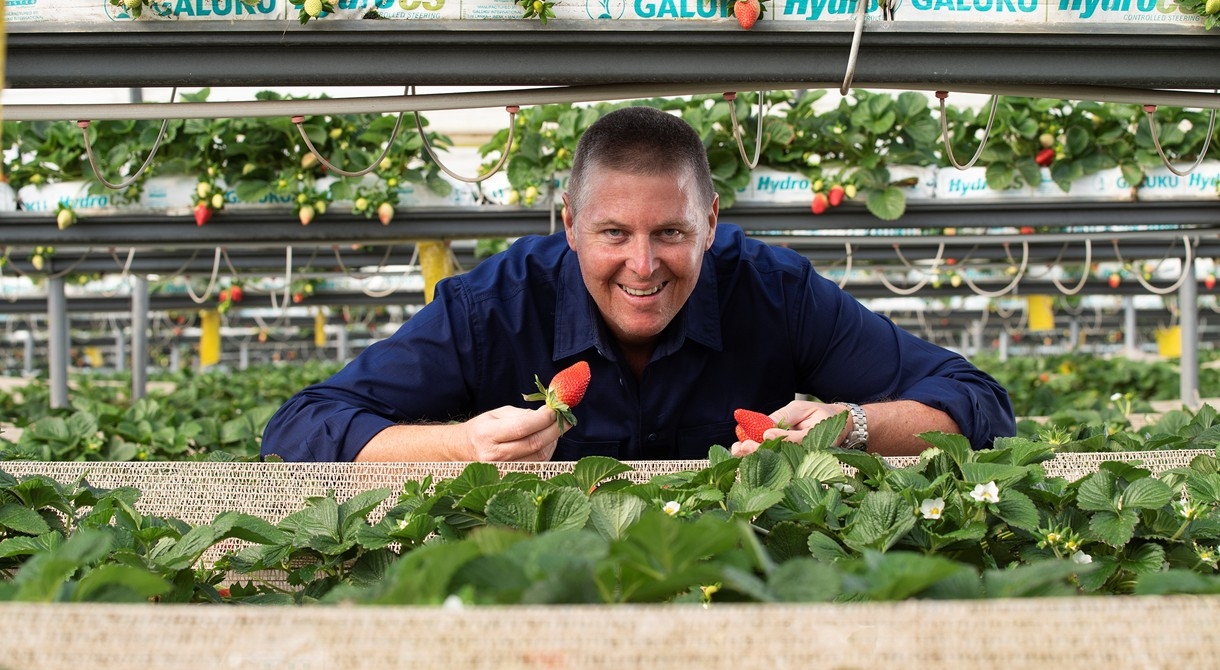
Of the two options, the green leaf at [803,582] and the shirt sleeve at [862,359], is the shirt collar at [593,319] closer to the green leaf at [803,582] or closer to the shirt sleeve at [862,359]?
the shirt sleeve at [862,359]

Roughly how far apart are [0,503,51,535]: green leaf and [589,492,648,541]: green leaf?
68 cm

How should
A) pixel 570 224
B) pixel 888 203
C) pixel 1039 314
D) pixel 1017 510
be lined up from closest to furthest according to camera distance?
pixel 1017 510 → pixel 570 224 → pixel 888 203 → pixel 1039 314

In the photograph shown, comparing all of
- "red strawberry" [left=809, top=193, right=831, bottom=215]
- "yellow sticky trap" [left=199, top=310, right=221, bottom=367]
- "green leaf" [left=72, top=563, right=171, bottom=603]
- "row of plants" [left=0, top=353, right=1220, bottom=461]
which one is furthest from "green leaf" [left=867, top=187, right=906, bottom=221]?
"yellow sticky trap" [left=199, top=310, right=221, bottom=367]

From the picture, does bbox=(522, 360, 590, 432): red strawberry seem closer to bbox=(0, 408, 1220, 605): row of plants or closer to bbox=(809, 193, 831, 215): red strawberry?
bbox=(0, 408, 1220, 605): row of plants

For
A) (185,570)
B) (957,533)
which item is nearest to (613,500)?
(957,533)

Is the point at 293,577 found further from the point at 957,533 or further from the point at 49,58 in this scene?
the point at 49,58

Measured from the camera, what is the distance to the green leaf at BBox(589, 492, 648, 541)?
1.06 metres

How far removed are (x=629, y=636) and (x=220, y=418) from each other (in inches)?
136

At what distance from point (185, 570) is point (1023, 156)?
137 inches

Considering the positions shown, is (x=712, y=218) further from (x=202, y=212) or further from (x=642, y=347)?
(x=202, y=212)

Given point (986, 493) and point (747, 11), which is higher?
point (747, 11)

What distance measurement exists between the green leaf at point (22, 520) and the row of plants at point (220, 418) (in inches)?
25.3

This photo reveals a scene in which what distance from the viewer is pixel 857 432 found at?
181 centimetres

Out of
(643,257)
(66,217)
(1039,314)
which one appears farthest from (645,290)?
(1039,314)
